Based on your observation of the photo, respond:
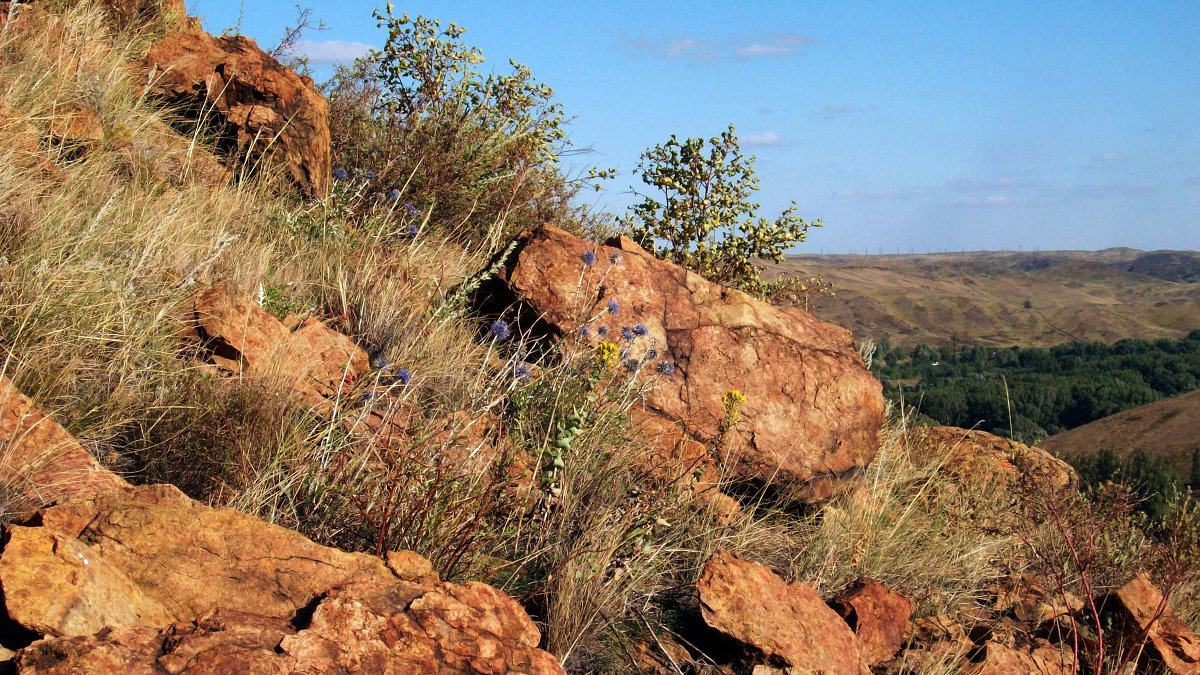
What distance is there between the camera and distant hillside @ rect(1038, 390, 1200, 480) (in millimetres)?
29312

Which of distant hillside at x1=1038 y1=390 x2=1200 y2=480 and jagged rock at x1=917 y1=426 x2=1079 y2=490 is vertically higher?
jagged rock at x1=917 y1=426 x2=1079 y2=490

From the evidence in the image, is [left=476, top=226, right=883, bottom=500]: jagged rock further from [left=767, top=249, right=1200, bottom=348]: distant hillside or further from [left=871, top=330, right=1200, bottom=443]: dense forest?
[left=767, top=249, right=1200, bottom=348]: distant hillside

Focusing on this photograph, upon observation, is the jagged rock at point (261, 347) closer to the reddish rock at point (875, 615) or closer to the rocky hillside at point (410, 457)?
the rocky hillside at point (410, 457)

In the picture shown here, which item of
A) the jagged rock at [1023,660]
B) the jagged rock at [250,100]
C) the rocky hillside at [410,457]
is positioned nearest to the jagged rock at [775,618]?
the rocky hillside at [410,457]

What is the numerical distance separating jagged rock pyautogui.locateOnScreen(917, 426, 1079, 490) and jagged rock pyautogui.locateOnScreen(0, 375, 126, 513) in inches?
191

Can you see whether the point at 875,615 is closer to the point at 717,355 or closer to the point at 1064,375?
the point at 717,355

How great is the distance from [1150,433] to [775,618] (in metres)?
36.0

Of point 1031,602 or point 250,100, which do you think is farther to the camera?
point 250,100

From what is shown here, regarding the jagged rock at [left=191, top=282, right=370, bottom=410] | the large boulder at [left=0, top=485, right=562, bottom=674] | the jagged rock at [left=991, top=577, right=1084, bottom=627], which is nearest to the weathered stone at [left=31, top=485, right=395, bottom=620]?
the large boulder at [left=0, top=485, right=562, bottom=674]

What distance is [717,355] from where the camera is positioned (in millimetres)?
4691

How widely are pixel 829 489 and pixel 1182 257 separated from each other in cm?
22065

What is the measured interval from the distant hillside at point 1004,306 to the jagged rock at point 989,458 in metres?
59.0

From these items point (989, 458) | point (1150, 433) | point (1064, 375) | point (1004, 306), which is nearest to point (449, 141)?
point (989, 458)

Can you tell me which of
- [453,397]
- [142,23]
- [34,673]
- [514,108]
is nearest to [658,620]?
[453,397]
